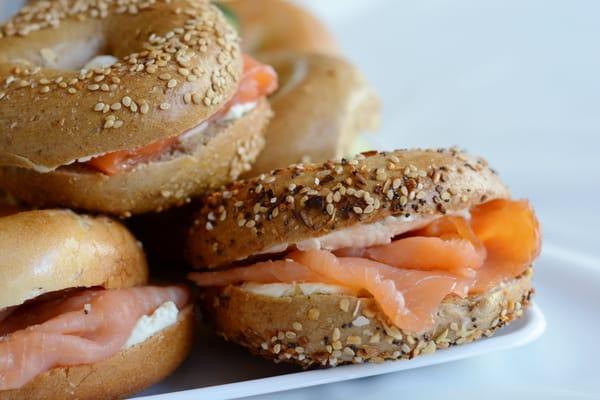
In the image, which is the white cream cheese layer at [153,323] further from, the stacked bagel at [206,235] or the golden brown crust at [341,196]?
the golden brown crust at [341,196]

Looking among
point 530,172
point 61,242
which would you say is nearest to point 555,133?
point 530,172

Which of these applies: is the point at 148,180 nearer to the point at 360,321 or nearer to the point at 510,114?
the point at 360,321

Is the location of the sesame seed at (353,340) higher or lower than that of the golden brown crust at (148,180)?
lower

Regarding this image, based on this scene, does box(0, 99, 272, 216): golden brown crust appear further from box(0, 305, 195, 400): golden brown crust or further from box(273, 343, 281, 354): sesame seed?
box(273, 343, 281, 354): sesame seed

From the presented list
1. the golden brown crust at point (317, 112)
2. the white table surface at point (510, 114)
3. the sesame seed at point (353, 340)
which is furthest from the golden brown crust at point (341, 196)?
the golden brown crust at point (317, 112)

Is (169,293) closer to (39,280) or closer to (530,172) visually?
(39,280)
